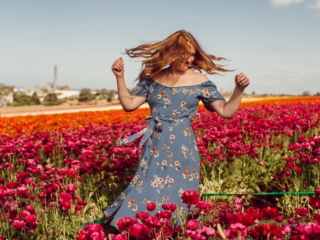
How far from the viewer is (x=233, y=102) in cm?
324

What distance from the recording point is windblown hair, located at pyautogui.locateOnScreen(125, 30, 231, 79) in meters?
3.39

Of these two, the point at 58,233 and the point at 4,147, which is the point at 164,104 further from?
the point at 4,147

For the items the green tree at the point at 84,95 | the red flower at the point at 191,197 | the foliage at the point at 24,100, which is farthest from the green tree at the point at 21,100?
the red flower at the point at 191,197

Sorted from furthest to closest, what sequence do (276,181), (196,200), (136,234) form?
(276,181) < (196,200) < (136,234)

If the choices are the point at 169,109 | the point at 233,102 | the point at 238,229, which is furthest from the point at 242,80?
the point at 238,229

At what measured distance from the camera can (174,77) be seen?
136 inches

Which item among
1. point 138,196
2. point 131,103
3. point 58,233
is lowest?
point 58,233

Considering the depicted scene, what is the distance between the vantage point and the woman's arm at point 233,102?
3.03 metres

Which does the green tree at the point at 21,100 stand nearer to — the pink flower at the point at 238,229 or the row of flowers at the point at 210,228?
the row of flowers at the point at 210,228

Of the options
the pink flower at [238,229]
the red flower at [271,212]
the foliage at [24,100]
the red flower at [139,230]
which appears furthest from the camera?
the foliage at [24,100]

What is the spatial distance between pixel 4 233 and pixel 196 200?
1604 millimetres

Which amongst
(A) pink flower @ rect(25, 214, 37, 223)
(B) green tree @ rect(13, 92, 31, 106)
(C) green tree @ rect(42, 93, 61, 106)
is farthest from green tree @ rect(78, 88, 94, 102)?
(A) pink flower @ rect(25, 214, 37, 223)

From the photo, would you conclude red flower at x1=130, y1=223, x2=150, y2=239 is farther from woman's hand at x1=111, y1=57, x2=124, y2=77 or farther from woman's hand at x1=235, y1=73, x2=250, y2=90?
woman's hand at x1=111, y1=57, x2=124, y2=77

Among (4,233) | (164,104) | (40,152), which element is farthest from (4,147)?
(164,104)
